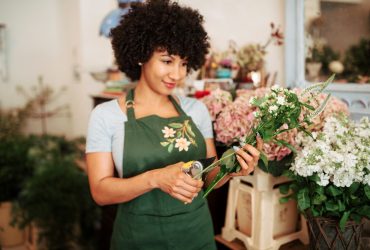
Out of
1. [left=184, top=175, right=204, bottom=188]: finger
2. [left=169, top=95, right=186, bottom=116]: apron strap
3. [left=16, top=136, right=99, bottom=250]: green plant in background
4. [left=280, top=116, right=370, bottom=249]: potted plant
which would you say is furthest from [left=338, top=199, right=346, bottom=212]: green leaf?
[left=16, top=136, right=99, bottom=250]: green plant in background

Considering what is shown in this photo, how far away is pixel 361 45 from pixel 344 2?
0.22 meters

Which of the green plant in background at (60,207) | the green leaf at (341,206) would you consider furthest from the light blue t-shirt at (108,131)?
the green plant in background at (60,207)

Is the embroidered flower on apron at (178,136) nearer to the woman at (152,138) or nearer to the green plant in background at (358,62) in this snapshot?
the woman at (152,138)

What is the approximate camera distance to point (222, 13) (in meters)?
2.18

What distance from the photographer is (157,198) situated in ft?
4.70

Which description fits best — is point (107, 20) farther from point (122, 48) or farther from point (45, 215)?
point (45, 215)

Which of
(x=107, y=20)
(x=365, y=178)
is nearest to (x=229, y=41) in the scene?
(x=107, y=20)

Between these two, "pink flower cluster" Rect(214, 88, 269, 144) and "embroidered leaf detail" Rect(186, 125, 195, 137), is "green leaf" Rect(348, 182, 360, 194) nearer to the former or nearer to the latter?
"pink flower cluster" Rect(214, 88, 269, 144)

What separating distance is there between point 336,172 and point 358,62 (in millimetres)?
676

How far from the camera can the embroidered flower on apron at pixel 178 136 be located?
1.44 meters

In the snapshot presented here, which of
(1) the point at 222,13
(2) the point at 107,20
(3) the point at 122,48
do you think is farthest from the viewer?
(2) the point at 107,20

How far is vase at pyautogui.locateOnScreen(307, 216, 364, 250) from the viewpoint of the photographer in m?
1.18

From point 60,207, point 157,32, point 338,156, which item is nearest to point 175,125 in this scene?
point 157,32

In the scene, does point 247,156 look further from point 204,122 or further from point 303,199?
point 204,122
